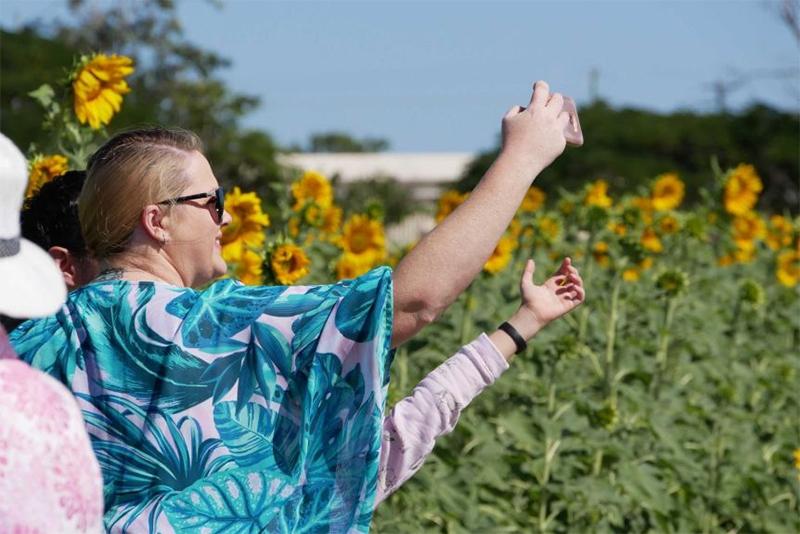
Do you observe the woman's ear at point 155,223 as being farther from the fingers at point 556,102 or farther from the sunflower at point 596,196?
the sunflower at point 596,196

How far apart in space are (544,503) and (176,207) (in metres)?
2.64

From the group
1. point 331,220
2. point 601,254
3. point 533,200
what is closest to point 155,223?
point 331,220

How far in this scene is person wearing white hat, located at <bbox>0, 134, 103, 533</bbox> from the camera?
57.1 inches

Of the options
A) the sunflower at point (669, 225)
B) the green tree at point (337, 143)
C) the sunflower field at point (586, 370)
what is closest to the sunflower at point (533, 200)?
the sunflower field at point (586, 370)

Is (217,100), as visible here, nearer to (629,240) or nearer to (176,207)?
(629,240)

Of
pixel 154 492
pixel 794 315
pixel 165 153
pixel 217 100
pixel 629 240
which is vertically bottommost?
pixel 217 100

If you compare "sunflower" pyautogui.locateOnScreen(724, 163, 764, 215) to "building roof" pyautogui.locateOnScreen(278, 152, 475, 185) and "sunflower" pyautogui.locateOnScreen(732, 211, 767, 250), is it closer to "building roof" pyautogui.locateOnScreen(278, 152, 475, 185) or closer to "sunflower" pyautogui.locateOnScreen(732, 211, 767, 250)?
"sunflower" pyautogui.locateOnScreen(732, 211, 767, 250)

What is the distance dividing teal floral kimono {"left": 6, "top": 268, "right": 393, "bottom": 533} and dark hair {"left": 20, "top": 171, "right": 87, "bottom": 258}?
0.47m

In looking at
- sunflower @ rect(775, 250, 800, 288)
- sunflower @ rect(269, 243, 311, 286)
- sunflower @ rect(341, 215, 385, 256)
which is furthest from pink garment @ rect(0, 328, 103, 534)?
sunflower @ rect(775, 250, 800, 288)

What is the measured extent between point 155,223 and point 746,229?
5.99m

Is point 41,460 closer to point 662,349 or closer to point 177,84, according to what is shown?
point 662,349

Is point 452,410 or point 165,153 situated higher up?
point 165,153

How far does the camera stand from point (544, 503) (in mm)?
4785

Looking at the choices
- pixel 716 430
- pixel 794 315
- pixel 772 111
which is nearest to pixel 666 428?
pixel 716 430
